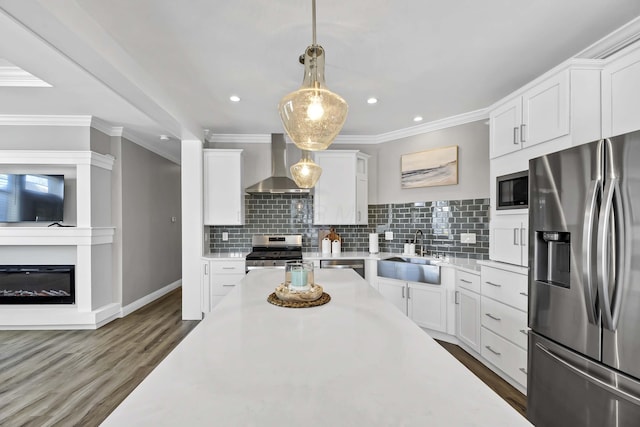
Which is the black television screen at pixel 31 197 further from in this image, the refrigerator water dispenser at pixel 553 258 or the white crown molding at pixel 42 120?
the refrigerator water dispenser at pixel 553 258

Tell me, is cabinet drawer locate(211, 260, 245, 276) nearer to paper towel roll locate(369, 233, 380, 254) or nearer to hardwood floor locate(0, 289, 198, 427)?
hardwood floor locate(0, 289, 198, 427)

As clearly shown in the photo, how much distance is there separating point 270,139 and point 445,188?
250cm

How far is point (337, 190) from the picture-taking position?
4.10 meters

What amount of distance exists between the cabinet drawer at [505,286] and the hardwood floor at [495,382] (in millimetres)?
656

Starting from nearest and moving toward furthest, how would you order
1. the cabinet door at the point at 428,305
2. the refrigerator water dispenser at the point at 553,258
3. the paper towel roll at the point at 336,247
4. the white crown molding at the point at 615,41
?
the refrigerator water dispenser at the point at 553,258 → the white crown molding at the point at 615,41 → the cabinet door at the point at 428,305 → the paper towel roll at the point at 336,247

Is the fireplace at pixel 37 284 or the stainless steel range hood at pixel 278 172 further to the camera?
the stainless steel range hood at pixel 278 172

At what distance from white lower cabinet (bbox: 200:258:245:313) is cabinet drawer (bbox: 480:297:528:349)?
8.85 ft

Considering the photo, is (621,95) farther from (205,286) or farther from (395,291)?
(205,286)

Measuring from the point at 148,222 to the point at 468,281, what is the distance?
458cm

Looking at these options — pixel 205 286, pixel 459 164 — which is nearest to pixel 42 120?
pixel 205 286

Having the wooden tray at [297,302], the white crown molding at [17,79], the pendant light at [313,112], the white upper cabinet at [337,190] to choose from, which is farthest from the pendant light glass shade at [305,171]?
the white crown molding at [17,79]

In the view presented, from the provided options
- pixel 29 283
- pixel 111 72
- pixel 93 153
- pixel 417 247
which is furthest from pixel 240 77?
pixel 29 283

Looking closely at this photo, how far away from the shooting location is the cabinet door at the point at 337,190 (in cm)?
408

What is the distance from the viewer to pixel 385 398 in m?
0.74
